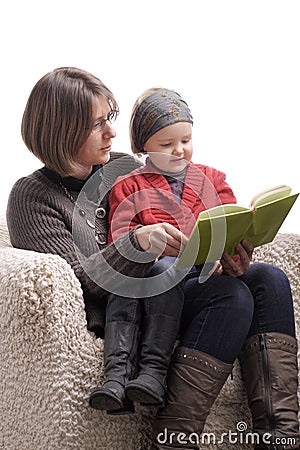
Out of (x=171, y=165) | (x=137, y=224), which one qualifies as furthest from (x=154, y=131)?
(x=137, y=224)

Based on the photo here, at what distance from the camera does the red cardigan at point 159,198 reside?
176 centimetres

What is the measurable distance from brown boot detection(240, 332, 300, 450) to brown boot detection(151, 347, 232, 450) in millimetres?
90

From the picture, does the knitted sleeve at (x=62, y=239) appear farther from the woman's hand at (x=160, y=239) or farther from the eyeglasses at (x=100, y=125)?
the eyeglasses at (x=100, y=125)

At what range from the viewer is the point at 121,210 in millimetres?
1771

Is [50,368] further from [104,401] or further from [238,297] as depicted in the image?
[238,297]

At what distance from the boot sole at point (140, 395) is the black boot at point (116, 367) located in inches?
0.7

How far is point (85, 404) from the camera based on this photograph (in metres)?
1.53

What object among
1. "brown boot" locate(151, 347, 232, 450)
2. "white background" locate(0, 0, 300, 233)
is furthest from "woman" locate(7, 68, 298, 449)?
"white background" locate(0, 0, 300, 233)

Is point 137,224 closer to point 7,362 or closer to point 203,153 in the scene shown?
point 7,362

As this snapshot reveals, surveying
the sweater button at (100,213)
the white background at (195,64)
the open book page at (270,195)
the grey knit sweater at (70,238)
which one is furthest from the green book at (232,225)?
the white background at (195,64)

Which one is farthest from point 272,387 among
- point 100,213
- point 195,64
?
point 195,64

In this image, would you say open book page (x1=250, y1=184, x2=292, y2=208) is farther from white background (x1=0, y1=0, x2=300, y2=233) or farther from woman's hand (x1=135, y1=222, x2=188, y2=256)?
white background (x1=0, y1=0, x2=300, y2=233)

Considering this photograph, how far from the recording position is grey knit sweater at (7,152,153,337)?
1.61m

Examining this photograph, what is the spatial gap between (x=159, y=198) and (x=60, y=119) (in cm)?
28
